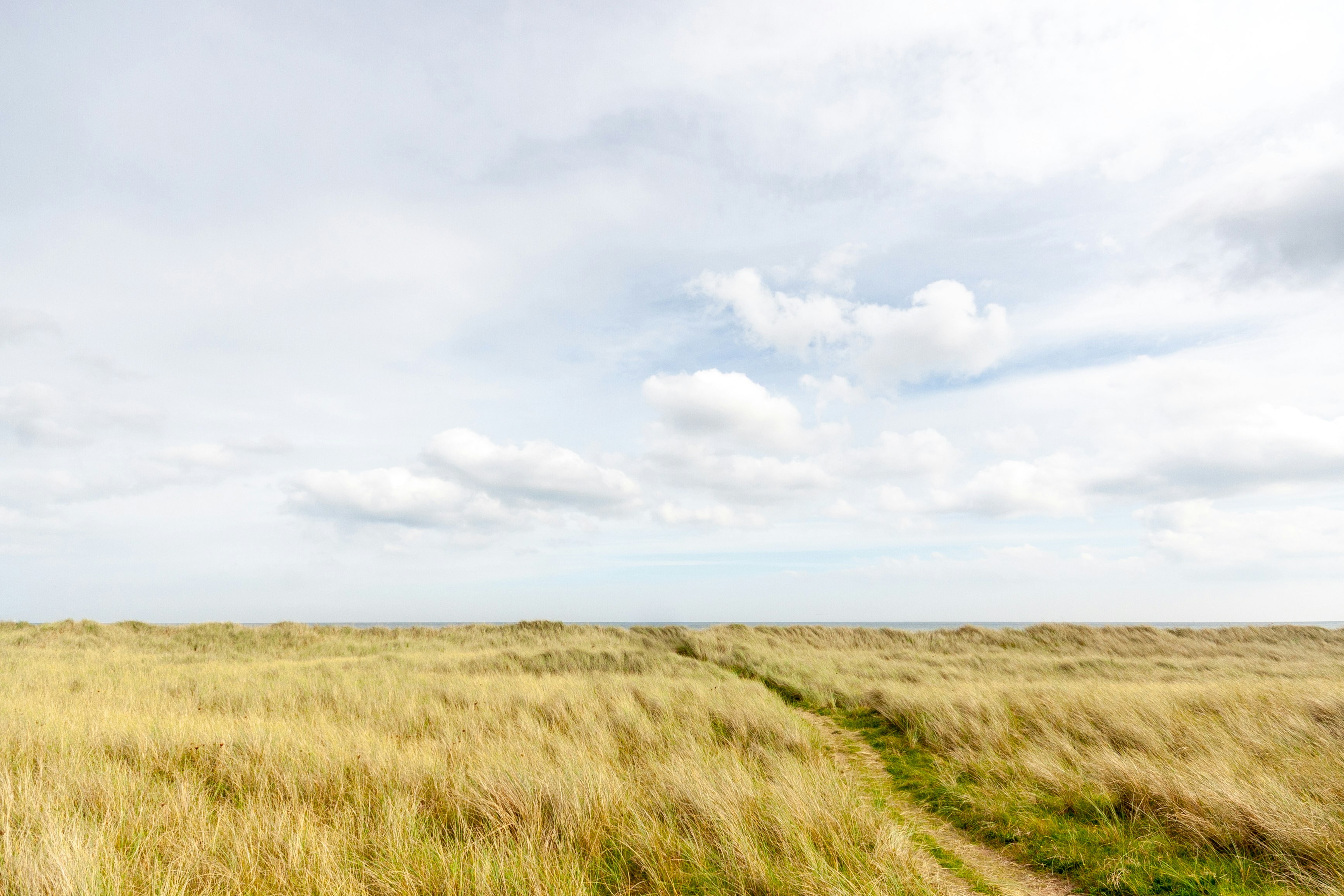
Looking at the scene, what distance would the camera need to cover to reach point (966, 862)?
5801 millimetres

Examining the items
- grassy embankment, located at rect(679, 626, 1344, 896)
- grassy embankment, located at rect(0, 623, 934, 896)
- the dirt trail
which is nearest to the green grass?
grassy embankment, located at rect(679, 626, 1344, 896)

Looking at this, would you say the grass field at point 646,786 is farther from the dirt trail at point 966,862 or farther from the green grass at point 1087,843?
the dirt trail at point 966,862

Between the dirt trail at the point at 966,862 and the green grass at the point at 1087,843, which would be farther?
the dirt trail at the point at 966,862

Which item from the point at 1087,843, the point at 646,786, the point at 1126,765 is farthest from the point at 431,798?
the point at 1126,765

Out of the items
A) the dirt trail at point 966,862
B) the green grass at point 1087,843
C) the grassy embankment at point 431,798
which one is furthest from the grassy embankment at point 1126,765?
the grassy embankment at point 431,798

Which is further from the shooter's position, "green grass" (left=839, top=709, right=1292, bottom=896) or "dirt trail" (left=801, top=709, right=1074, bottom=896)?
"dirt trail" (left=801, top=709, right=1074, bottom=896)

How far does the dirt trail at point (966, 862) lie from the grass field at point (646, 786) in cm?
14

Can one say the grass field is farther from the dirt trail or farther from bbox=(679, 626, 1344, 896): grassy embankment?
the dirt trail

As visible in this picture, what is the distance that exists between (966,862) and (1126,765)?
8.90ft

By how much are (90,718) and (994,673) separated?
71.0ft

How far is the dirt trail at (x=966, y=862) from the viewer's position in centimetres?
511

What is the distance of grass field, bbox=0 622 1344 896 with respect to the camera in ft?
14.9

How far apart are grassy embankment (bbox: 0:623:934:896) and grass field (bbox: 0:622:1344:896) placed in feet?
0.11

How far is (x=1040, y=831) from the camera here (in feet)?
20.3
